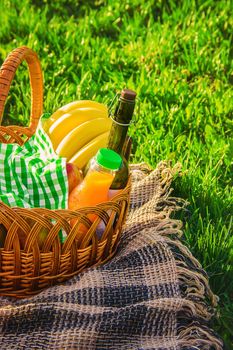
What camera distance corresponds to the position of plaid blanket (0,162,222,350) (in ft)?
6.24

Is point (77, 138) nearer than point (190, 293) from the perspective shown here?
No

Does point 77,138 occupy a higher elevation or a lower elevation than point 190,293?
higher

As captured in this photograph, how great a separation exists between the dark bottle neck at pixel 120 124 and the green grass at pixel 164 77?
488mm

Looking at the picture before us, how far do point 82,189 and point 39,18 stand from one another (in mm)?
2110

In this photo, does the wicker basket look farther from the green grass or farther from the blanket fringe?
the green grass

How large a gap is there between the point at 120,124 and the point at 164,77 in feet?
4.69

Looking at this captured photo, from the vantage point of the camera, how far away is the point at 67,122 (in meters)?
2.33

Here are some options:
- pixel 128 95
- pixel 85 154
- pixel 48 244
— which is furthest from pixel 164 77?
pixel 48 244

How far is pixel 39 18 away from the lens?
155 inches

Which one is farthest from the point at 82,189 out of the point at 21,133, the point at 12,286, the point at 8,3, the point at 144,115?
the point at 8,3

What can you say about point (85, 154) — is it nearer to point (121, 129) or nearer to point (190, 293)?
point (121, 129)

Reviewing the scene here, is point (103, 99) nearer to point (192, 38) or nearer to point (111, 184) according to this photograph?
point (192, 38)

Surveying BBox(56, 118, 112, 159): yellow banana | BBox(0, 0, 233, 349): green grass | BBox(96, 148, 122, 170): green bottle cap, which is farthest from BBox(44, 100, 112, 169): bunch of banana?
BBox(0, 0, 233, 349): green grass

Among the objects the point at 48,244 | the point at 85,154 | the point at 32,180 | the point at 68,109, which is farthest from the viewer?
the point at 68,109
